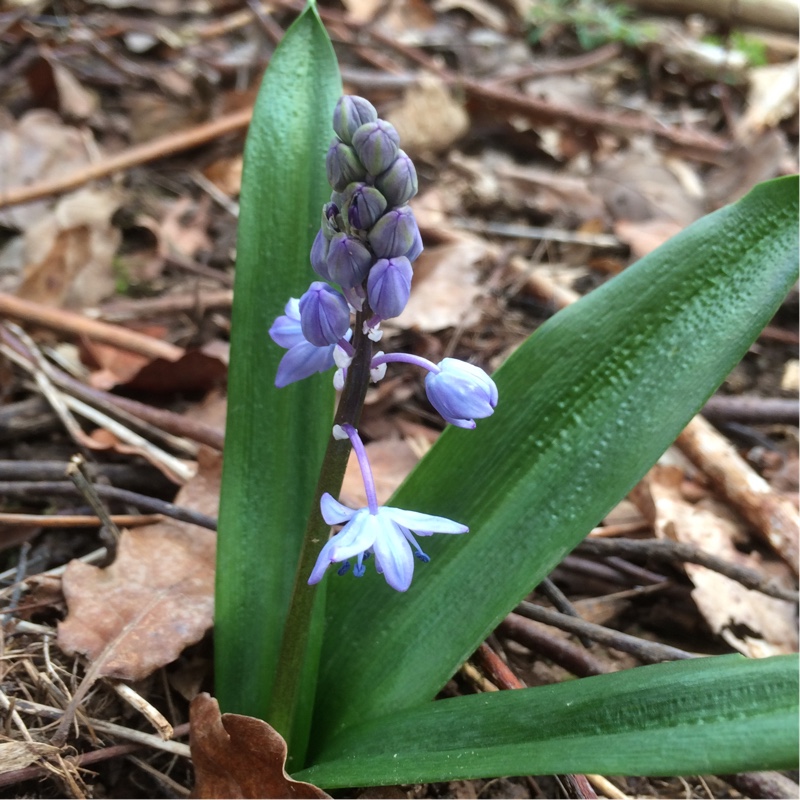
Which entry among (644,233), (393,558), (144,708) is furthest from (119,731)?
(644,233)

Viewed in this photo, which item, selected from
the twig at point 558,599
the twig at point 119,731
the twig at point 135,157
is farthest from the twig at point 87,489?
the twig at point 135,157

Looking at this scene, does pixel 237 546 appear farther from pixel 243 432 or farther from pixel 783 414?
pixel 783 414

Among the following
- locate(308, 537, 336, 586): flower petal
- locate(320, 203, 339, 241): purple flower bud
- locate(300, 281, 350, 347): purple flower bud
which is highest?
locate(320, 203, 339, 241): purple flower bud

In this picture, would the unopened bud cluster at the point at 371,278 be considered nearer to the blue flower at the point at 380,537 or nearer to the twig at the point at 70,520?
the blue flower at the point at 380,537

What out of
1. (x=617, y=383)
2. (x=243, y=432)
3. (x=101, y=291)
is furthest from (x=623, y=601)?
(x=101, y=291)

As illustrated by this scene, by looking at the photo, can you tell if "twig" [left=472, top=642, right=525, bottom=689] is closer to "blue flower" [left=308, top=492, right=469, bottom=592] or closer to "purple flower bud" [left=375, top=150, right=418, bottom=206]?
"blue flower" [left=308, top=492, right=469, bottom=592]

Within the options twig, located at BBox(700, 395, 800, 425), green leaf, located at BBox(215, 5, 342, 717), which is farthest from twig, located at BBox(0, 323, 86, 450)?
twig, located at BBox(700, 395, 800, 425)
